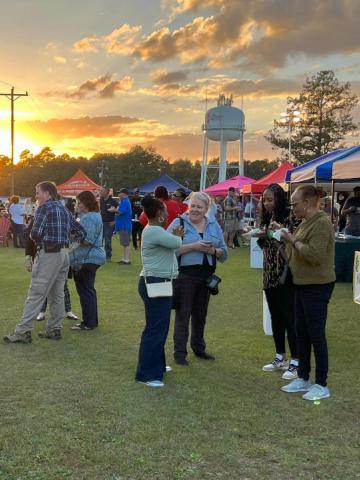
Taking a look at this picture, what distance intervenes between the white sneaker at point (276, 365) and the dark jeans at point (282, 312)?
0.09 m

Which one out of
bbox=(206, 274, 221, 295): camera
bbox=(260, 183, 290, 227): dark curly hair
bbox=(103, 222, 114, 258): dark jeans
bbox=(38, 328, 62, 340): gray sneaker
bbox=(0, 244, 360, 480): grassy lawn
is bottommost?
bbox=(0, 244, 360, 480): grassy lawn

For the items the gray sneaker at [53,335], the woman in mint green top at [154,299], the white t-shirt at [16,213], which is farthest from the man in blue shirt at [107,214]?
the woman in mint green top at [154,299]

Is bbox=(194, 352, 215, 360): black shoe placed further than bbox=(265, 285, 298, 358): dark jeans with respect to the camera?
Yes

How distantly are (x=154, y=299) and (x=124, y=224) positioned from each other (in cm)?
988

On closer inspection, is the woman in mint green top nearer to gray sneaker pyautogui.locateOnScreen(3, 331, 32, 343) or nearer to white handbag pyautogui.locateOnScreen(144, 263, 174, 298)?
white handbag pyautogui.locateOnScreen(144, 263, 174, 298)

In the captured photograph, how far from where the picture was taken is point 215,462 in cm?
347

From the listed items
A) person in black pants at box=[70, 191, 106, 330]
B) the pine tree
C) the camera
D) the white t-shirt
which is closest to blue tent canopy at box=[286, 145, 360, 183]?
person in black pants at box=[70, 191, 106, 330]

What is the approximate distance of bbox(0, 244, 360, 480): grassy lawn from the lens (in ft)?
11.2

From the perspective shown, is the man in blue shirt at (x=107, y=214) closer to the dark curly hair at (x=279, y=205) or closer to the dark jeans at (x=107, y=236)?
the dark jeans at (x=107, y=236)

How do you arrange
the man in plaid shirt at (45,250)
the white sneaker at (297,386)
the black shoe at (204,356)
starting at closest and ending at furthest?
the white sneaker at (297,386) → the black shoe at (204,356) → the man in plaid shirt at (45,250)

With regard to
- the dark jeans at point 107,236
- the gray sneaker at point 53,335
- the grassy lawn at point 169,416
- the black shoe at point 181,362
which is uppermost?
the dark jeans at point 107,236

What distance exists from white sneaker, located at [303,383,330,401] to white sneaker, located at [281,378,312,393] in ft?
0.46

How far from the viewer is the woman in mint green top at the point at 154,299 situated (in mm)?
4977

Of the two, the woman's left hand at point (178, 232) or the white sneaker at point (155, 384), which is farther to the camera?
the woman's left hand at point (178, 232)
